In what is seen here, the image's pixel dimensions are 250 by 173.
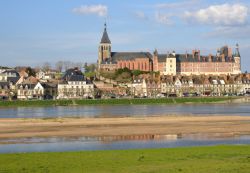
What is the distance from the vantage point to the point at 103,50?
139 metres

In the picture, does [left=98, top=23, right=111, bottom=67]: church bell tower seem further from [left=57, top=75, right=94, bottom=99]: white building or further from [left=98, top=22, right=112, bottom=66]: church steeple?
[left=57, top=75, right=94, bottom=99]: white building

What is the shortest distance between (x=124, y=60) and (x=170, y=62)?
10.7m

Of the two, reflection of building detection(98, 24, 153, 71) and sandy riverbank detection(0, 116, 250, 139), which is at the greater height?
reflection of building detection(98, 24, 153, 71)

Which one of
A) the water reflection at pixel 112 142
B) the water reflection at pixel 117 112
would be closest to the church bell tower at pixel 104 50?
the water reflection at pixel 117 112

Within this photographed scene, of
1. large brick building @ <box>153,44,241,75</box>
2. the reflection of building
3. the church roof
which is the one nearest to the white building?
the reflection of building

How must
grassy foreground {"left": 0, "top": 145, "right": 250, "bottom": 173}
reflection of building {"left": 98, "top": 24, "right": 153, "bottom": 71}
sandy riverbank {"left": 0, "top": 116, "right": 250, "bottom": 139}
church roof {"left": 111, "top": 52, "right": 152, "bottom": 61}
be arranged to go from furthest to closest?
church roof {"left": 111, "top": 52, "right": 152, "bottom": 61} < reflection of building {"left": 98, "top": 24, "right": 153, "bottom": 71} < sandy riverbank {"left": 0, "top": 116, "right": 250, "bottom": 139} < grassy foreground {"left": 0, "top": 145, "right": 250, "bottom": 173}

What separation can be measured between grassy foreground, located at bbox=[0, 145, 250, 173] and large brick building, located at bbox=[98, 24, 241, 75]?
350ft

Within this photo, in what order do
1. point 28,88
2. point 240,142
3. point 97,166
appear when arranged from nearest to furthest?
point 97,166, point 240,142, point 28,88

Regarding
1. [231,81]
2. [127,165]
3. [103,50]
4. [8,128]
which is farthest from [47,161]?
[103,50]

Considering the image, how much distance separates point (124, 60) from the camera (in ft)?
431

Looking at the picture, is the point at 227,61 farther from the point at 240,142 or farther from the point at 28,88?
the point at 240,142

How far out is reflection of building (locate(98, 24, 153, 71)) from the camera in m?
130

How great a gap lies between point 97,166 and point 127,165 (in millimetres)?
1040

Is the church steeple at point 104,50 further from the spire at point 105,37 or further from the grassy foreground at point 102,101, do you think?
the grassy foreground at point 102,101
